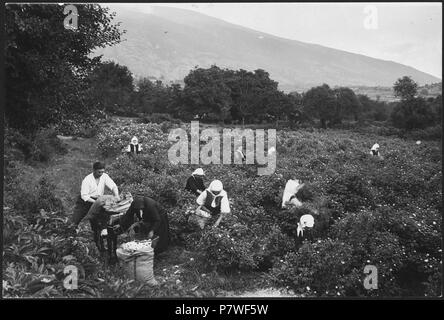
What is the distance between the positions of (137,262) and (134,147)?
5483 millimetres

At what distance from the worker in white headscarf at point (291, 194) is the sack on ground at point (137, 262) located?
3.97 m

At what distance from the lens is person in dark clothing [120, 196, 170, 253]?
29.3 feet

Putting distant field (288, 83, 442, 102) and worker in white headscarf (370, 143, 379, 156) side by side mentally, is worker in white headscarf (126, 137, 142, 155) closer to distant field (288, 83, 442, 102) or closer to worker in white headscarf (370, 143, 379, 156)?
distant field (288, 83, 442, 102)

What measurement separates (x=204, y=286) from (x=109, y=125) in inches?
286

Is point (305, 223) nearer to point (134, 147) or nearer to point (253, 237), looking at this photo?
point (253, 237)

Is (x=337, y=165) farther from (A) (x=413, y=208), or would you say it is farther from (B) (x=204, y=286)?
(B) (x=204, y=286)

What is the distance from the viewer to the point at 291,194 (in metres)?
10.6

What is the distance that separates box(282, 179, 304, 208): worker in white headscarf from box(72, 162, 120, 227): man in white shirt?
437cm

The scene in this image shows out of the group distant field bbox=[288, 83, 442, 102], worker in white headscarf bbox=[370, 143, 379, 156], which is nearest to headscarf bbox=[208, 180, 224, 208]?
distant field bbox=[288, 83, 442, 102]

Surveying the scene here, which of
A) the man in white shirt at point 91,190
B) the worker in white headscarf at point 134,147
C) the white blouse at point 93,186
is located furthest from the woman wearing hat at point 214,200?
the worker in white headscarf at point 134,147

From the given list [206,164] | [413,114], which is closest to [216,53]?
[206,164]

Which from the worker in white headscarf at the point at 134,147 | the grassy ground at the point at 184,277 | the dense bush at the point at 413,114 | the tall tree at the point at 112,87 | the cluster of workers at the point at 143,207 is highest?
the tall tree at the point at 112,87

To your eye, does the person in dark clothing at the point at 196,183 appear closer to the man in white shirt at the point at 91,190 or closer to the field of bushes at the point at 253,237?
the field of bushes at the point at 253,237

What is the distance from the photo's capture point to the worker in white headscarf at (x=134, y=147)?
1285 centimetres
